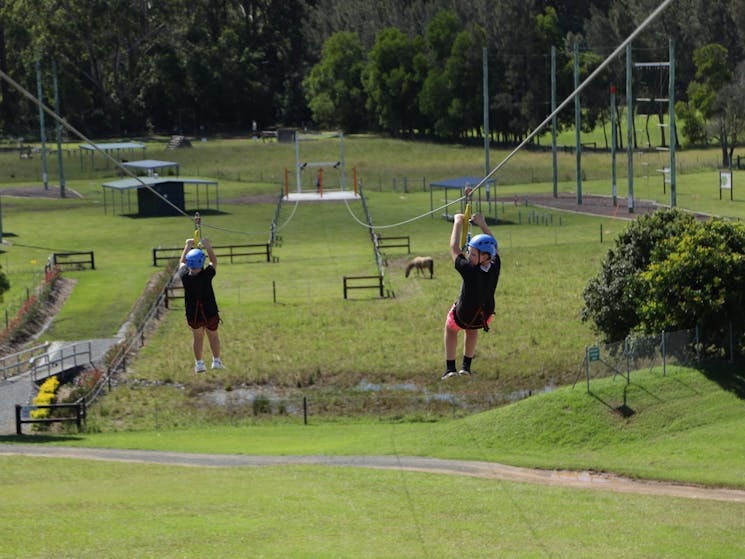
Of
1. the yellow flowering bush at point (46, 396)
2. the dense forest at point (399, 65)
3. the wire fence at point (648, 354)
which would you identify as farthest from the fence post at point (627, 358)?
the dense forest at point (399, 65)

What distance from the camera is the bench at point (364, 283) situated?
7275 cm

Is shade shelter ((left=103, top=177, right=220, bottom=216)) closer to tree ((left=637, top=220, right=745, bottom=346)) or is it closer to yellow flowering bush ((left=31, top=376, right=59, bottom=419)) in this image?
yellow flowering bush ((left=31, top=376, right=59, bottom=419))

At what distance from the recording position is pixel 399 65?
6973 inches

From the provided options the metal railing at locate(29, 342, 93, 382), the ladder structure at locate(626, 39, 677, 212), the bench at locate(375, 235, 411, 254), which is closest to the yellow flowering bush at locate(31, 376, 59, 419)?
the metal railing at locate(29, 342, 93, 382)

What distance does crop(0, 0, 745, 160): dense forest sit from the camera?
160 meters

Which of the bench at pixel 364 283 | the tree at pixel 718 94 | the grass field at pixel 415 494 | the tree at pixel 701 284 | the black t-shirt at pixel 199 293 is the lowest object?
the grass field at pixel 415 494

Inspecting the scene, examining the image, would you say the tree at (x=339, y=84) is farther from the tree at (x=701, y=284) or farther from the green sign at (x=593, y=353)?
the green sign at (x=593, y=353)

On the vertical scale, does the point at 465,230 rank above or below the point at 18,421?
above

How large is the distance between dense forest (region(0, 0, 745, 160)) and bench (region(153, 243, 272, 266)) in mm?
67209

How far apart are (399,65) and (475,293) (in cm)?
15829

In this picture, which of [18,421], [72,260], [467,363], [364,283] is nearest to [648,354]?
[18,421]

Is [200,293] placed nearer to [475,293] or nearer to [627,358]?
[475,293]

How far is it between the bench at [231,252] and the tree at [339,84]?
96.1 m

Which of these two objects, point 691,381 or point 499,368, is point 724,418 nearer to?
point 691,381
